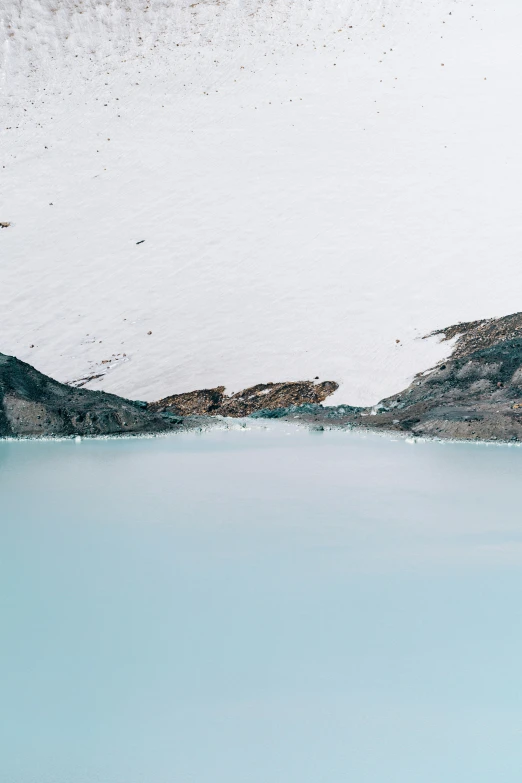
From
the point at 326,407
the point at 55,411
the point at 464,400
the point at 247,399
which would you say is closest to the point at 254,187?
the point at 247,399

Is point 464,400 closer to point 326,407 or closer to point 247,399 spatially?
point 326,407

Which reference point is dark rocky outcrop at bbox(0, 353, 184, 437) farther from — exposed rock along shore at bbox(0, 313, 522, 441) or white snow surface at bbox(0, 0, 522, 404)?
white snow surface at bbox(0, 0, 522, 404)

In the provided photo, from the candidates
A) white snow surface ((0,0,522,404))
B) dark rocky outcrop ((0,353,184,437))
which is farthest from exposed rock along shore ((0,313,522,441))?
white snow surface ((0,0,522,404))

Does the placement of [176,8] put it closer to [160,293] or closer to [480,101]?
[480,101]

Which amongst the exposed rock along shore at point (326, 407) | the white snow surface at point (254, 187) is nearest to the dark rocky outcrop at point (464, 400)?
the exposed rock along shore at point (326, 407)

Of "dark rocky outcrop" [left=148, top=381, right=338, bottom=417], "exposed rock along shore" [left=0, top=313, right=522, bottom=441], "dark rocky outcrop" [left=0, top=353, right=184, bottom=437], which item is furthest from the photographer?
"dark rocky outcrop" [left=148, top=381, right=338, bottom=417]
